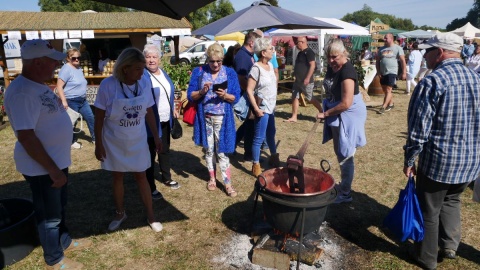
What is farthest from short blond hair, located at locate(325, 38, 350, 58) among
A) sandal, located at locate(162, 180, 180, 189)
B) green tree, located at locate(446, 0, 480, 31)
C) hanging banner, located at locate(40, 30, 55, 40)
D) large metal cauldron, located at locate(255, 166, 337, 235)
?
green tree, located at locate(446, 0, 480, 31)

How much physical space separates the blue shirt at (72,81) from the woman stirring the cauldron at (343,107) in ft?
13.6

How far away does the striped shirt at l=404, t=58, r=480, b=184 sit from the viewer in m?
2.49

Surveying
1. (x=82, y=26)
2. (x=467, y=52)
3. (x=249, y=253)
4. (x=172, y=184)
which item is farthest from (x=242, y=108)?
(x=467, y=52)

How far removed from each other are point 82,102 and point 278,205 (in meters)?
4.66

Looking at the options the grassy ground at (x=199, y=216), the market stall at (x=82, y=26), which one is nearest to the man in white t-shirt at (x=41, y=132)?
the grassy ground at (x=199, y=216)

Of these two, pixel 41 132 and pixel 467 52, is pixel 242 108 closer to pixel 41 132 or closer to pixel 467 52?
pixel 41 132

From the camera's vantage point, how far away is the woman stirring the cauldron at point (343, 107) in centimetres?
353

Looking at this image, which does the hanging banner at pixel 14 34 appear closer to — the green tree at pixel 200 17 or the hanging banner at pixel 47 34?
the hanging banner at pixel 47 34

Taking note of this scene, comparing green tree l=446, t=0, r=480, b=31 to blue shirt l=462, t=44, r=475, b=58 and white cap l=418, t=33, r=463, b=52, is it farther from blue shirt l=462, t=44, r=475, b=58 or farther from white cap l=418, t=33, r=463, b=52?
white cap l=418, t=33, r=463, b=52

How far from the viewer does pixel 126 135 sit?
10.1ft

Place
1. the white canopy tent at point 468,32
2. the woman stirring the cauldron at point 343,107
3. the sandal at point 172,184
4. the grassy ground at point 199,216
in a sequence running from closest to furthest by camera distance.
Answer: the grassy ground at point 199,216, the woman stirring the cauldron at point 343,107, the sandal at point 172,184, the white canopy tent at point 468,32

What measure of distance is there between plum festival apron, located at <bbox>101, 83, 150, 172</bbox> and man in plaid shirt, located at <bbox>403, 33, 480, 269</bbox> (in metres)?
2.27

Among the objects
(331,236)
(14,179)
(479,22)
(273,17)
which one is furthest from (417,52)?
(479,22)

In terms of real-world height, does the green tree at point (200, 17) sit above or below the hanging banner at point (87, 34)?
above
